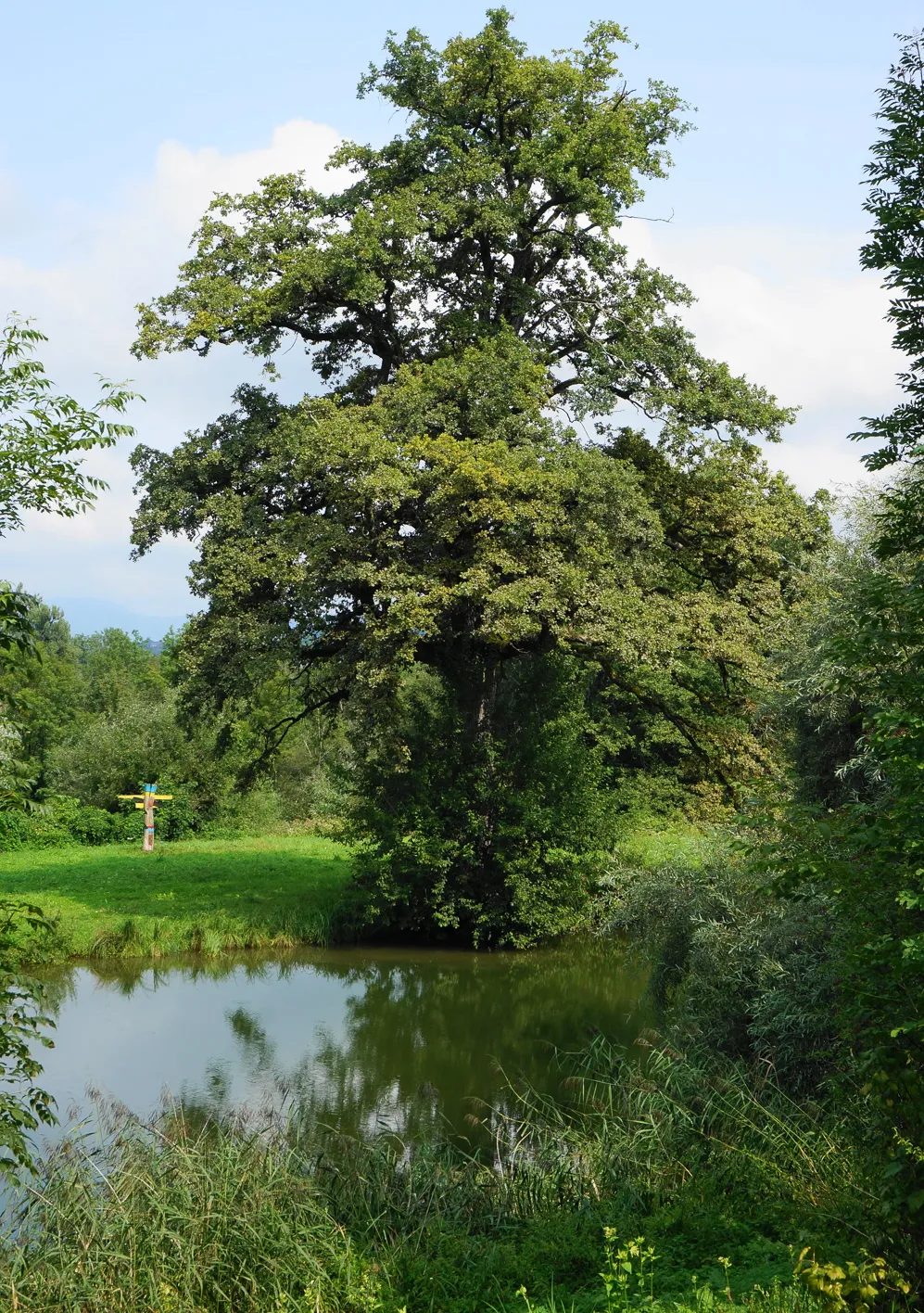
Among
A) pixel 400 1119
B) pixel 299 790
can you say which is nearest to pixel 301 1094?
pixel 400 1119

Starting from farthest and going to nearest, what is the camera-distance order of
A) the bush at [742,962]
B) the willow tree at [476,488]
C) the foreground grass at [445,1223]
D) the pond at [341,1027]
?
the willow tree at [476,488] → the pond at [341,1027] → the bush at [742,962] → the foreground grass at [445,1223]

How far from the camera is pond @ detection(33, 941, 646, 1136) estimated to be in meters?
11.9

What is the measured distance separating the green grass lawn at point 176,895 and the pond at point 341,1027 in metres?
0.53

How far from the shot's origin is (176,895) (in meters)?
21.3

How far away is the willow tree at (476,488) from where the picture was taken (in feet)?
56.9

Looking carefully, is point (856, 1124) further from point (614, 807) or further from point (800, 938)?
point (614, 807)

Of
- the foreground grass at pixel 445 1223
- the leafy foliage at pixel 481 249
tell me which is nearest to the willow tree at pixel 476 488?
the leafy foliage at pixel 481 249

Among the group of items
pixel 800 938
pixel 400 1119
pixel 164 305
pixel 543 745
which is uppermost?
pixel 164 305

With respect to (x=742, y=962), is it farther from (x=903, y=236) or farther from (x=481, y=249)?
(x=481, y=249)

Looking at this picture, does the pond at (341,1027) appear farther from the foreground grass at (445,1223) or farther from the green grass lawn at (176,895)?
the foreground grass at (445,1223)

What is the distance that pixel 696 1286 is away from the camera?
5695mm

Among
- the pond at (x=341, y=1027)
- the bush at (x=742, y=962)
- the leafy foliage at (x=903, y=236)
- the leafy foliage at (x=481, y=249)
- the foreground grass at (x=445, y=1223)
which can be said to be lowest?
the pond at (x=341, y=1027)

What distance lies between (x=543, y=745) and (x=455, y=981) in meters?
4.34

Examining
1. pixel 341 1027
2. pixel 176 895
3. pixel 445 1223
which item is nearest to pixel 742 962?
pixel 445 1223
